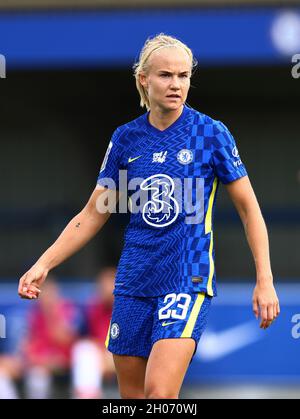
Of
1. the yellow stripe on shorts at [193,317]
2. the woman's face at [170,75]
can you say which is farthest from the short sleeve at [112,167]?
the yellow stripe on shorts at [193,317]

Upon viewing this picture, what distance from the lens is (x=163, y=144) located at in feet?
16.8

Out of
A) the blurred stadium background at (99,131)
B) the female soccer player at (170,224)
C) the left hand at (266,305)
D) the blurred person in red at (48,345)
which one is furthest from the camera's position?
the blurred stadium background at (99,131)

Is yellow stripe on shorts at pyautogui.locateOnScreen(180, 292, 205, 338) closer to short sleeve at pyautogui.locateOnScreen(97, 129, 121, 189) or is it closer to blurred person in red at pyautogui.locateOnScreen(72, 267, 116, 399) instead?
short sleeve at pyautogui.locateOnScreen(97, 129, 121, 189)

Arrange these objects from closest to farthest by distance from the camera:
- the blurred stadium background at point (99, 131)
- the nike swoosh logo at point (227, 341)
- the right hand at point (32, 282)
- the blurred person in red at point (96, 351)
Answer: the right hand at point (32, 282), the blurred person in red at point (96, 351), the nike swoosh logo at point (227, 341), the blurred stadium background at point (99, 131)

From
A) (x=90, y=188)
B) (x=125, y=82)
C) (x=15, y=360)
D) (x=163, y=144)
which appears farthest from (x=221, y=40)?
(x=163, y=144)

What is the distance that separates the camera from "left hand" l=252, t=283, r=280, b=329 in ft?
15.8

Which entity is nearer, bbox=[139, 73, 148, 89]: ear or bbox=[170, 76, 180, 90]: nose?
bbox=[170, 76, 180, 90]: nose

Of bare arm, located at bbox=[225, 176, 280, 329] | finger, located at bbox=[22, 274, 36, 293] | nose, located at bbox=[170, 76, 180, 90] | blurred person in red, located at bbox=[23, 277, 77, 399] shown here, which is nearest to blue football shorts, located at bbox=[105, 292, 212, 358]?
bare arm, located at bbox=[225, 176, 280, 329]

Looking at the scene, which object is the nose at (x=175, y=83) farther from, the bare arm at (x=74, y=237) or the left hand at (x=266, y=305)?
the left hand at (x=266, y=305)

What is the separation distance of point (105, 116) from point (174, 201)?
909 centimetres

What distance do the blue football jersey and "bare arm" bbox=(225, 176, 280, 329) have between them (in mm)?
82

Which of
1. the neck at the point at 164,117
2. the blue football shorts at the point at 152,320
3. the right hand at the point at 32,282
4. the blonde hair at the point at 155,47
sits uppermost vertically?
the blonde hair at the point at 155,47

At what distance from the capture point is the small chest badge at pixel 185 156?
5043 millimetres
